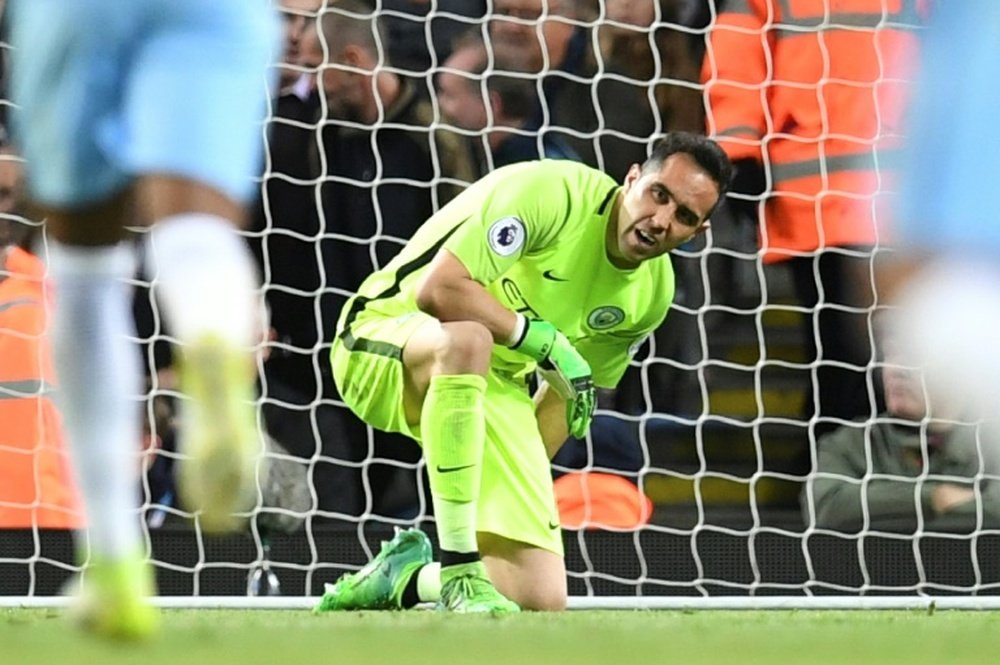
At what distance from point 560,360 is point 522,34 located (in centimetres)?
135

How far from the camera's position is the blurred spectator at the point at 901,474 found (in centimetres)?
508

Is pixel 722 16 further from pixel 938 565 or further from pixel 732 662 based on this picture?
pixel 732 662

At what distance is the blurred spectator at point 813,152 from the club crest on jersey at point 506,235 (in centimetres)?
116

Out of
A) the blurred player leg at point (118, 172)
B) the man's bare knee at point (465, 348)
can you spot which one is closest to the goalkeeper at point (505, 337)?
the man's bare knee at point (465, 348)

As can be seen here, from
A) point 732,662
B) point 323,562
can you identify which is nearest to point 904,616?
point 732,662

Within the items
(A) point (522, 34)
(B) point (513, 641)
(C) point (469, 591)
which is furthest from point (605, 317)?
(B) point (513, 641)

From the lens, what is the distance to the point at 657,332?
5.25m

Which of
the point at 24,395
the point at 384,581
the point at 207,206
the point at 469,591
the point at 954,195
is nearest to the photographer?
the point at 954,195

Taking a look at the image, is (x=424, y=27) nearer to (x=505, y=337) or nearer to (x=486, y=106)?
(x=486, y=106)

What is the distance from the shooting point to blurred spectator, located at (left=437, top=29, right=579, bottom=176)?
203 inches

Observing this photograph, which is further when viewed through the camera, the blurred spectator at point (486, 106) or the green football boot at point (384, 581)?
the blurred spectator at point (486, 106)

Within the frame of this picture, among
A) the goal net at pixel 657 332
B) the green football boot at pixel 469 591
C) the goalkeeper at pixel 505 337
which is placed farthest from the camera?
the goal net at pixel 657 332

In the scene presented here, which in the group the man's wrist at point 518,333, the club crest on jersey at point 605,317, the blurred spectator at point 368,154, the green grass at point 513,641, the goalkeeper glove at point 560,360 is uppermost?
the blurred spectator at point 368,154

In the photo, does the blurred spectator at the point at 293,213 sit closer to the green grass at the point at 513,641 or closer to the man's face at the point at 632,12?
the man's face at the point at 632,12
